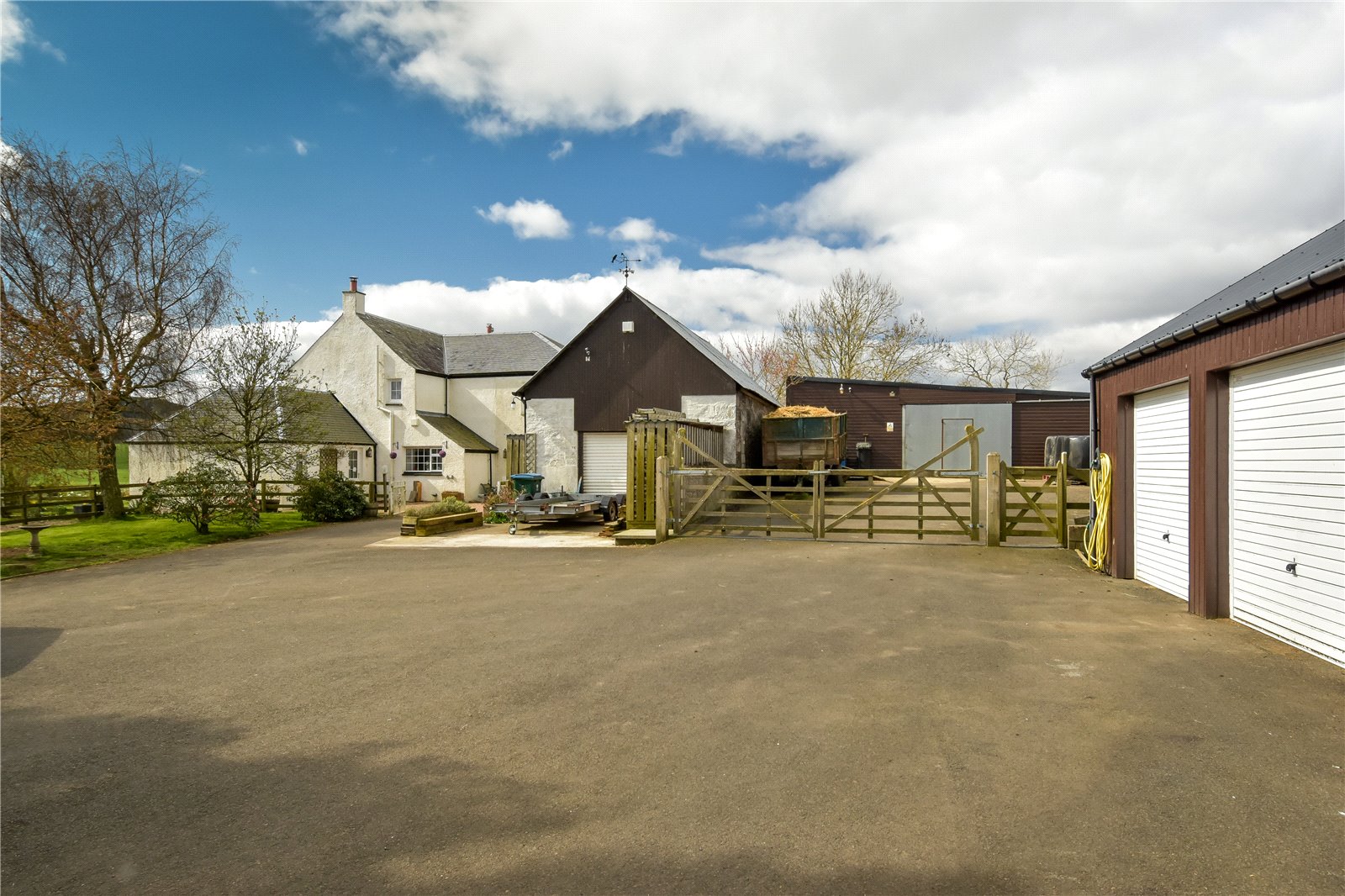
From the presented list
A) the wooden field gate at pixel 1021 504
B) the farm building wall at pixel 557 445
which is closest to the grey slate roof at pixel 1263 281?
the wooden field gate at pixel 1021 504

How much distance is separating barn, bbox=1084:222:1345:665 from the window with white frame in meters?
23.4

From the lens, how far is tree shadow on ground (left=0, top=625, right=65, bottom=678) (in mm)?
6660

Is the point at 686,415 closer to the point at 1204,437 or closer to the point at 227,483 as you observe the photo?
the point at 227,483

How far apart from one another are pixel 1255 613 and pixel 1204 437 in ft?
6.24

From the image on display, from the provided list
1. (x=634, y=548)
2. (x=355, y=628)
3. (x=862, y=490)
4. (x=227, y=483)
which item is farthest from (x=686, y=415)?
(x=355, y=628)

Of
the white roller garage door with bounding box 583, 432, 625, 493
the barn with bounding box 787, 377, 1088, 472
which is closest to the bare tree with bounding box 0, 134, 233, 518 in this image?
the white roller garage door with bounding box 583, 432, 625, 493

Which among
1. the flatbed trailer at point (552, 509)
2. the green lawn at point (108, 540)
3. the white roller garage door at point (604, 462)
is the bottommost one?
the green lawn at point (108, 540)

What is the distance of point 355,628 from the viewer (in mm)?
7629

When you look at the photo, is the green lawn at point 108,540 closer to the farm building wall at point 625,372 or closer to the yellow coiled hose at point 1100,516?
the farm building wall at point 625,372

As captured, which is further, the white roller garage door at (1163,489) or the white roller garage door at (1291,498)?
the white roller garage door at (1163,489)

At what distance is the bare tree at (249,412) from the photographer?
19.3m

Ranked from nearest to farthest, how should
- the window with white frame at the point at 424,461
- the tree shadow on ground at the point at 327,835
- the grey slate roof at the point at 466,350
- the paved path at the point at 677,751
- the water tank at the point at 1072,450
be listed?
the tree shadow on ground at the point at 327,835 → the paved path at the point at 677,751 → the water tank at the point at 1072,450 → the window with white frame at the point at 424,461 → the grey slate roof at the point at 466,350

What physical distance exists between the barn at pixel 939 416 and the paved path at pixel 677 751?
21.9 metres

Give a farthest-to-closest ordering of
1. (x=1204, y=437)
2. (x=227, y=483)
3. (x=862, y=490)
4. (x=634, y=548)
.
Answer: (x=862, y=490) < (x=227, y=483) < (x=634, y=548) < (x=1204, y=437)
